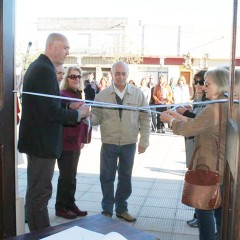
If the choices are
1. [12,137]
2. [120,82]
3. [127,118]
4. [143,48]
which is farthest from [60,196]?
[143,48]

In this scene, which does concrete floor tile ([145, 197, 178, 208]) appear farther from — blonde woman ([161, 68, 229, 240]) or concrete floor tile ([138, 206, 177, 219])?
blonde woman ([161, 68, 229, 240])

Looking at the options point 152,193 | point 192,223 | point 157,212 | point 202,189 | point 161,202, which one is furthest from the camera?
point 152,193

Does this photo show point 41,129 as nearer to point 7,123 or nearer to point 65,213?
point 7,123

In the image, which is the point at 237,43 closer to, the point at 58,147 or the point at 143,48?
the point at 58,147

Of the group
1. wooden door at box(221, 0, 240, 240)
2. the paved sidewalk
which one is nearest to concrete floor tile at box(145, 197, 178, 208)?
the paved sidewalk

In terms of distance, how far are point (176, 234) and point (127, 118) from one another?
48.6 inches

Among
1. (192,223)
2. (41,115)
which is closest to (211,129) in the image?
(41,115)

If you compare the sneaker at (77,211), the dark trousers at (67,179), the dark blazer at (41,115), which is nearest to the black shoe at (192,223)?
the sneaker at (77,211)

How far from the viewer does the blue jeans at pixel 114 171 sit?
4066 mm

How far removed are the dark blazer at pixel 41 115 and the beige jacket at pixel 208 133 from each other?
96 centimetres

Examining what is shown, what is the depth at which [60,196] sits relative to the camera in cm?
425

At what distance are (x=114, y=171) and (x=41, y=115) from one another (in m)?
1.44

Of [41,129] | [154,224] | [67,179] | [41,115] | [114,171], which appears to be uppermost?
[41,115]

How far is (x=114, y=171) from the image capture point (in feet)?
13.6
